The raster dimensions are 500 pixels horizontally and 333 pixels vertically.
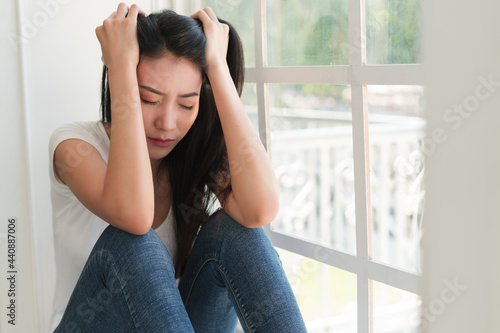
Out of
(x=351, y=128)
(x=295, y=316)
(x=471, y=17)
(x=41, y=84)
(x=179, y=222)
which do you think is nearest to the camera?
(x=471, y=17)

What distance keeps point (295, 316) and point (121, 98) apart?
562mm

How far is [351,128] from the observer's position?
3.94 ft

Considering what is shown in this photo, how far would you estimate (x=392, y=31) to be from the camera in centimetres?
108

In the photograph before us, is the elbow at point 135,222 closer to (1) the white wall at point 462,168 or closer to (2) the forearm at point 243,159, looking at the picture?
(2) the forearm at point 243,159

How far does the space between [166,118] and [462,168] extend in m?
0.81

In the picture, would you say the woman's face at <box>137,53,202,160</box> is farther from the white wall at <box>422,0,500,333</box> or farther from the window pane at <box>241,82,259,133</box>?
the white wall at <box>422,0,500,333</box>

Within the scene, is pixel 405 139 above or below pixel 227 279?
above

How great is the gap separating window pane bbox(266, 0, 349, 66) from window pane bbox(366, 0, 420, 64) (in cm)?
8

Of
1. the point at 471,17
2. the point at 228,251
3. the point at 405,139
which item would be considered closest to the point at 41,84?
the point at 228,251

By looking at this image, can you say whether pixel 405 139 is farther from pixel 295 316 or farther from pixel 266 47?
pixel 266 47

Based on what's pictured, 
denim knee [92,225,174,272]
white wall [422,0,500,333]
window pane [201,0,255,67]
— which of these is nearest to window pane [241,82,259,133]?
window pane [201,0,255,67]

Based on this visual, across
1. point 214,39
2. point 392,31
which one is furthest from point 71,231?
point 392,31

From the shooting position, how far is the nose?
1169 mm

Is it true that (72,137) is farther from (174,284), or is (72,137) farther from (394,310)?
(394,310)
